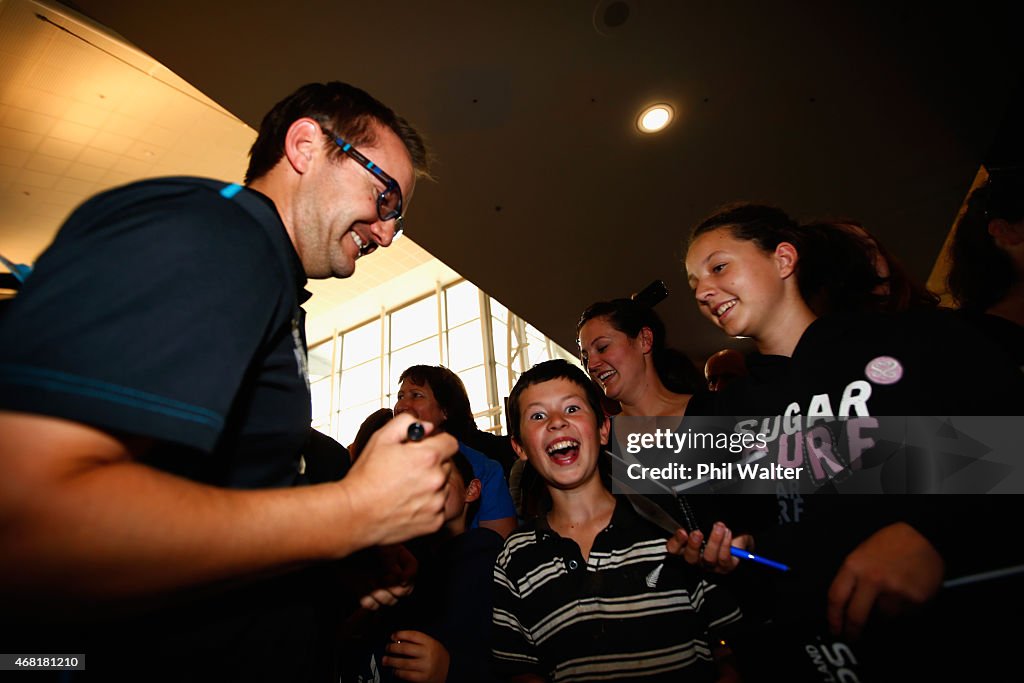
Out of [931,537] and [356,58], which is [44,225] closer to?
[356,58]

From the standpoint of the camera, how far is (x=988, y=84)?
3516 mm

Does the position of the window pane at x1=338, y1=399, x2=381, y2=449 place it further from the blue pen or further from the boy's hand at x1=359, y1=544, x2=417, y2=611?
the blue pen

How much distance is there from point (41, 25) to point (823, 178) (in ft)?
28.2

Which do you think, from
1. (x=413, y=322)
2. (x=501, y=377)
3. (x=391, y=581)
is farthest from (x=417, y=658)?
(x=413, y=322)

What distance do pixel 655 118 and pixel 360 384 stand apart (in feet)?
39.7

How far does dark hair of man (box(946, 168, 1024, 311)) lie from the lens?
182 centimetres

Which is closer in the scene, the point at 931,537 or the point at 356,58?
the point at 931,537

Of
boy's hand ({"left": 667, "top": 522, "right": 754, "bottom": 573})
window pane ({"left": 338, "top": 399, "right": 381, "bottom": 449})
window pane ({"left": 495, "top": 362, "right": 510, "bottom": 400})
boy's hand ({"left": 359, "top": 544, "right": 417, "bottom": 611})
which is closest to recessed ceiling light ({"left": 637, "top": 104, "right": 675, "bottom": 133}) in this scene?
boy's hand ({"left": 667, "top": 522, "right": 754, "bottom": 573})

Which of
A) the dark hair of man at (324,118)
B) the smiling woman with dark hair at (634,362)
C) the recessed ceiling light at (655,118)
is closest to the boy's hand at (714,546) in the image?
the smiling woman with dark hair at (634,362)

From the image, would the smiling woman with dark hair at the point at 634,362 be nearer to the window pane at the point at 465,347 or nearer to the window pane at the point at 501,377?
the window pane at the point at 501,377

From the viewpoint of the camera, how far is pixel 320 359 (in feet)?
51.1

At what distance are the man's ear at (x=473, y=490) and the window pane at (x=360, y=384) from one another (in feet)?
36.6

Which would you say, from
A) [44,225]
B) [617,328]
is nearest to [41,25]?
[44,225]

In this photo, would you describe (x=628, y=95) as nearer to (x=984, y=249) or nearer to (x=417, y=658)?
(x=984, y=249)
